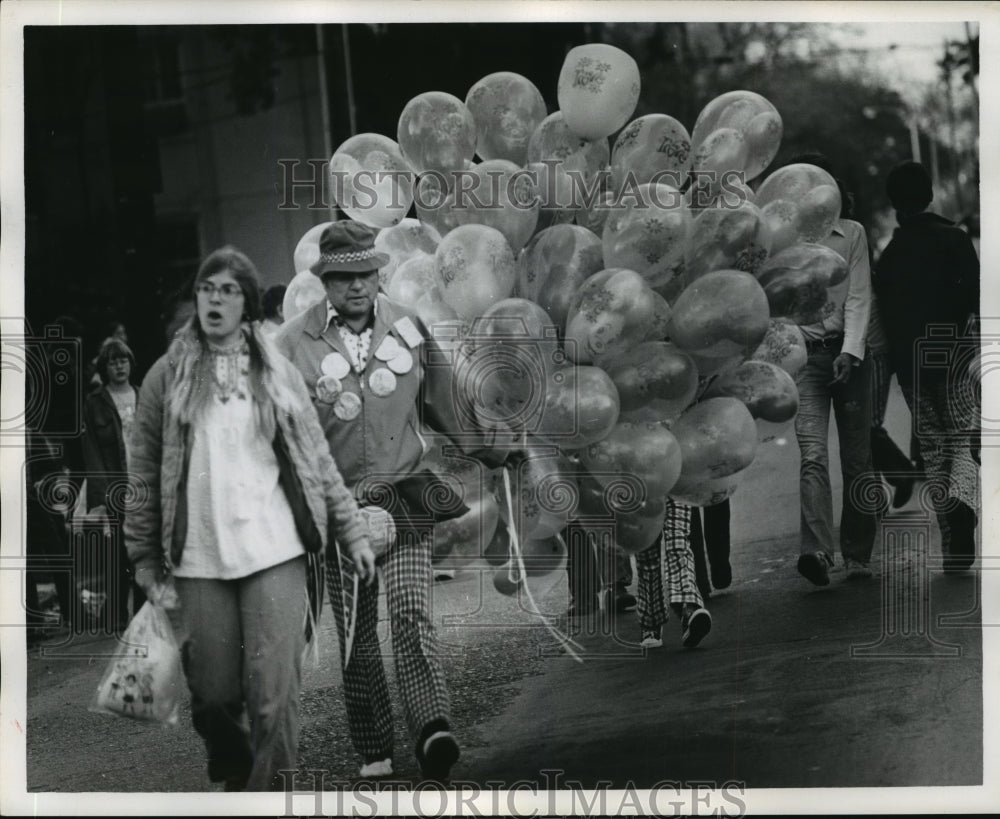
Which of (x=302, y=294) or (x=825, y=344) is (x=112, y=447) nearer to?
(x=302, y=294)

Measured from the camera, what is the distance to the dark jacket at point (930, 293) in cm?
427

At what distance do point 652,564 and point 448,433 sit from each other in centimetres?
83

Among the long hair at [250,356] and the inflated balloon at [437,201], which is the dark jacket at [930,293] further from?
the long hair at [250,356]

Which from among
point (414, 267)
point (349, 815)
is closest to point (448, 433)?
point (414, 267)

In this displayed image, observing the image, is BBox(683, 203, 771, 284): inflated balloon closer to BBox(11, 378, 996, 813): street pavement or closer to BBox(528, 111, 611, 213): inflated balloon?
BBox(528, 111, 611, 213): inflated balloon

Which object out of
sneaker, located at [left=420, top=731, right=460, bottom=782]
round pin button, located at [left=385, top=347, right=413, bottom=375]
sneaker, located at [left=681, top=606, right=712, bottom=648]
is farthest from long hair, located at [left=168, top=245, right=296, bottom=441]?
sneaker, located at [left=681, top=606, right=712, bottom=648]

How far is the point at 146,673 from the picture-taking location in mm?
4145

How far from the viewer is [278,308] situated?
4.12 m

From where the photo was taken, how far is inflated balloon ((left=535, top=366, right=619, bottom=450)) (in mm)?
3904

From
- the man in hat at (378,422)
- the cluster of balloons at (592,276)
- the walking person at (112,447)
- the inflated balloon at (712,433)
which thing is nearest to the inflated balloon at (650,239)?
the cluster of balloons at (592,276)

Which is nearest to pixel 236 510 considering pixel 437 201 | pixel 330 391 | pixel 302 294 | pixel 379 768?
pixel 330 391

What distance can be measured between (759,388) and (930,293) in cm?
75

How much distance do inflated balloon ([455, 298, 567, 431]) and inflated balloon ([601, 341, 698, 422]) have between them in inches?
7.9

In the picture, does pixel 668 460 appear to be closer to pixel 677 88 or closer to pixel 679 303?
pixel 679 303
